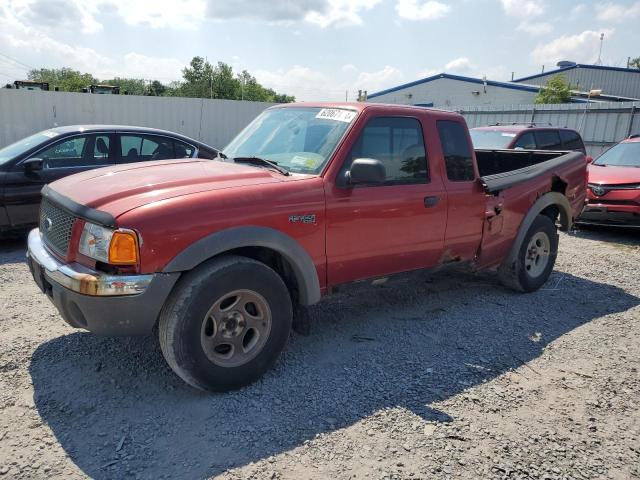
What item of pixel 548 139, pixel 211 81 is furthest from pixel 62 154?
pixel 211 81

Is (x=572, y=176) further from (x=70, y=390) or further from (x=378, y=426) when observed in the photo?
(x=70, y=390)

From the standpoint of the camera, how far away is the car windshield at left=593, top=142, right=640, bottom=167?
9352mm

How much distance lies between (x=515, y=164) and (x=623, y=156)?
454 cm

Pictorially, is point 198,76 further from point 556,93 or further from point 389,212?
point 389,212

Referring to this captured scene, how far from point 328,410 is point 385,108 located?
94.0 inches

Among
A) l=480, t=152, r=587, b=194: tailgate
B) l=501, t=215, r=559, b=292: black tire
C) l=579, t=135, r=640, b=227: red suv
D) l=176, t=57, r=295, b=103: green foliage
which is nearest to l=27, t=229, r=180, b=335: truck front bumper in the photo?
l=480, t=152, r=587, b=194: tailgate

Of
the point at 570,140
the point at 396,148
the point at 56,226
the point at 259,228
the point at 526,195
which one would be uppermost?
the point at 570,140

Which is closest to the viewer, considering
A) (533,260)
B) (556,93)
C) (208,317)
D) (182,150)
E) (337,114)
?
(208,317)

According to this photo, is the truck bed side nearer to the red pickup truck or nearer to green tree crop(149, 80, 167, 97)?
the red pickup truck

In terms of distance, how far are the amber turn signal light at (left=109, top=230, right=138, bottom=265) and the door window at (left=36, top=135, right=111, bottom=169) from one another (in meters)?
4.58

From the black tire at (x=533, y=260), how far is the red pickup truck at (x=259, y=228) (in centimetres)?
61

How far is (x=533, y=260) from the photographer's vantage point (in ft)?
18.5

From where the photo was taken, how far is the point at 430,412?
3.21 metres

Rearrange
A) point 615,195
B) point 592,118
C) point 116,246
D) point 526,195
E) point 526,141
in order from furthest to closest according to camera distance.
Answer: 1. point 592,118
2. point 526,141
3. point 615,195
4. point 526,195
5. point 116,246
